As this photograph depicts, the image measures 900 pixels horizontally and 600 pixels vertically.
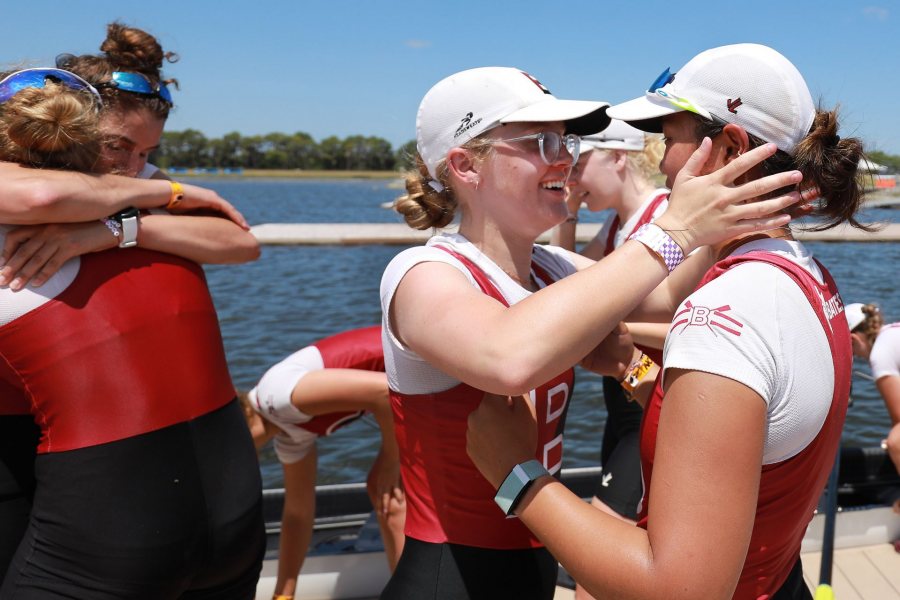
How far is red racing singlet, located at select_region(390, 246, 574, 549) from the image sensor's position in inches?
66.5

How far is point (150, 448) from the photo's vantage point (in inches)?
68.5

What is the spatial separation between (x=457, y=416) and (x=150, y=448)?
2.21ft

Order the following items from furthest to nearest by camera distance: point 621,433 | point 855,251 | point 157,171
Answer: point 855,251, point 621,433, point 157,171

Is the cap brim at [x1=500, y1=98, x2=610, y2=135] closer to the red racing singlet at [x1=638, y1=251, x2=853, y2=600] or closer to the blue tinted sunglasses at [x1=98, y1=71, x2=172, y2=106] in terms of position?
the red racing singlet at [x1=638, y1=251, x2=853, y2=600]

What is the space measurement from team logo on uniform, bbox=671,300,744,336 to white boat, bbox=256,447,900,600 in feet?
8.34

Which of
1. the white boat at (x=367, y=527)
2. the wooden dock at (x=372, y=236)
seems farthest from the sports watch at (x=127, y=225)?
the wooden dock at (x=372, y=236)

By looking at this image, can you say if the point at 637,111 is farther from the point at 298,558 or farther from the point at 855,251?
the point at 855,251

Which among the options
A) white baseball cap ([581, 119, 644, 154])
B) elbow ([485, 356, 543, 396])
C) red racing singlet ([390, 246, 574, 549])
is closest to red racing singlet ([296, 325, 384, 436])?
white baseball cap ([581, 119, 644, 154])

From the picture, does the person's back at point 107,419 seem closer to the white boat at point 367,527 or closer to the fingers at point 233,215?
the fingers at point 233,215

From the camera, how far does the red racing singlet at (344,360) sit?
3389mm

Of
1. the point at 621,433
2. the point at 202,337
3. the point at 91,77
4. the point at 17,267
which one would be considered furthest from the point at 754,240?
the point at 621,433

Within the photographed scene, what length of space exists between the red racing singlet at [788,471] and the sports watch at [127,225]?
1.17 meters

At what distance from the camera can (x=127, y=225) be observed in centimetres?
178

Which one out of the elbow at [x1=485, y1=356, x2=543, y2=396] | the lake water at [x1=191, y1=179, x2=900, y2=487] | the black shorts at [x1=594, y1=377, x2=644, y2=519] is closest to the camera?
the elbow at [x1=485, y1=356, x2=543, y2=396]
